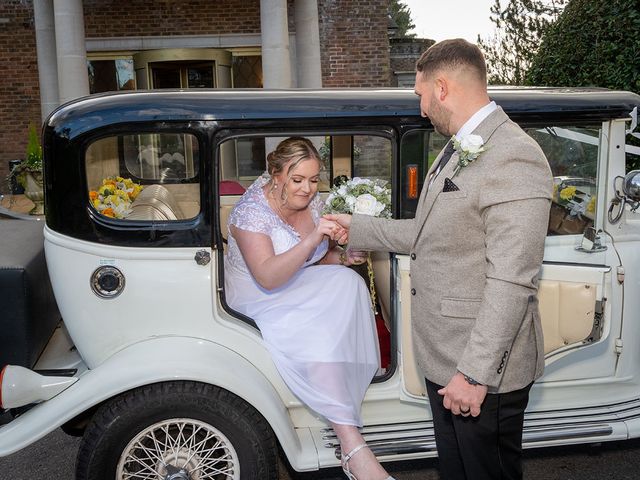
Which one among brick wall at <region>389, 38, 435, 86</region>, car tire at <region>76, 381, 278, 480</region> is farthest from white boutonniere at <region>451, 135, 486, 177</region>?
brick wall at <region>389, 38, 435, 86</region>

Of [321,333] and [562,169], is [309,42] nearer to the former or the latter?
[562,169]

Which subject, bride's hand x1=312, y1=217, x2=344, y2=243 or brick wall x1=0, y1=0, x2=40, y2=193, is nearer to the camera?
bride's hand x1=312, y1=217, x2=344, y2=243

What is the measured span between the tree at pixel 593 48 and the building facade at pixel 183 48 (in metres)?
5.94

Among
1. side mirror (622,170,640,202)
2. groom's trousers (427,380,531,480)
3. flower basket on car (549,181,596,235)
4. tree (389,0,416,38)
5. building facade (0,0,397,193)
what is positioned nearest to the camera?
groom's trousers (427,380,531,480)

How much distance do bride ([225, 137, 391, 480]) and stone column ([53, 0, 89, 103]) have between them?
352 inches

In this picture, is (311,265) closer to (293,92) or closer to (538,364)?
(293,92)

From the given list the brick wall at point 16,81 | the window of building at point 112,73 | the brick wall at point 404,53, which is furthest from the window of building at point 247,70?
the brick wall at point 16,81

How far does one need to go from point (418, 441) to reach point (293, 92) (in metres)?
1.70

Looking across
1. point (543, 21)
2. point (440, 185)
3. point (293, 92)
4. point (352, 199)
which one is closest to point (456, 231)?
point (440, 185)

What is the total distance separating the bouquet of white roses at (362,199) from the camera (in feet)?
9.52

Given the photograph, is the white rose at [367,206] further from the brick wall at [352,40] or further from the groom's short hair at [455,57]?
the brick wall at [352,40]

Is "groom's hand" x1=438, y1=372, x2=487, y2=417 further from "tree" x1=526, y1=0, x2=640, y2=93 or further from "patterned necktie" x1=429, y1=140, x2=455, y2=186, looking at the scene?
"tree" x1=526, y1=0, x2=640, y2=93

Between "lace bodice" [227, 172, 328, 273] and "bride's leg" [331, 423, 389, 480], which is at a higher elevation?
"lace bodice" [227, 172, 328, 273]

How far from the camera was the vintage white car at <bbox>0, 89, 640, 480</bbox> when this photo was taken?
2.77 m
